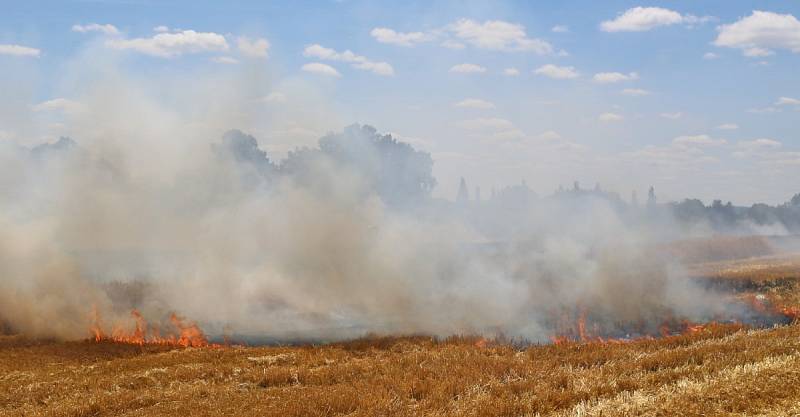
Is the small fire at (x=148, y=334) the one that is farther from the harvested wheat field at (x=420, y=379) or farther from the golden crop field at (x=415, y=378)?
the harvested wheat field at (x=420, y=379)

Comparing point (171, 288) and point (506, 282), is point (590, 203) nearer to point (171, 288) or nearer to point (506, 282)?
point (506, 282)

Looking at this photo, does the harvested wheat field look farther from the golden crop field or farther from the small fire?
the small fire

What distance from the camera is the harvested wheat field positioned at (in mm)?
12461

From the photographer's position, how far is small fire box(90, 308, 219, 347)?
27.8m

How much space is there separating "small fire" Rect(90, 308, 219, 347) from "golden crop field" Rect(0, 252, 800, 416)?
1.36 m

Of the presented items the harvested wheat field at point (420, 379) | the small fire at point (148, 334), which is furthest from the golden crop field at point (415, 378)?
the small fire at point (148, 334)

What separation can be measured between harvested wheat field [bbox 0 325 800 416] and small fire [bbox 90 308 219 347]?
7.97ft

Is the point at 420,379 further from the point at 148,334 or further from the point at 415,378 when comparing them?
the point at 148,334

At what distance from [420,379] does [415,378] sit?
15 centimetres

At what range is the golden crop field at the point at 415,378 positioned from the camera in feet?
40.9

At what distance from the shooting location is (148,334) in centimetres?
3027

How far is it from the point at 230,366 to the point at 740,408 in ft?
49.0

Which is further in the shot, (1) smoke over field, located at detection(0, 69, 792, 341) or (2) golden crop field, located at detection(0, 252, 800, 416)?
(1) smoke over field, located at detection(0, 69, 792, 341)

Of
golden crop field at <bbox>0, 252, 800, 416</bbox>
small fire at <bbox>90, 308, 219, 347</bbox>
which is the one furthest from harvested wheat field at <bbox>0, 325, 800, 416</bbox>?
small fire at <bbox>90, 308, 219, 347</bbox>
